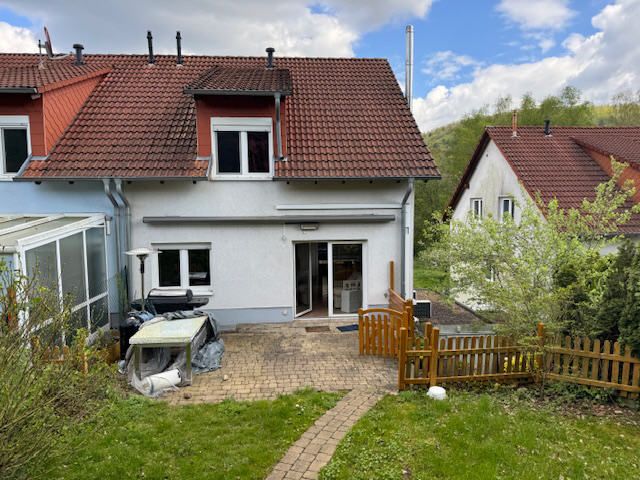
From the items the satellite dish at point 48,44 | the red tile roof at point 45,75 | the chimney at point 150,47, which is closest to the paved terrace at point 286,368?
the red tile roof at point 45,75

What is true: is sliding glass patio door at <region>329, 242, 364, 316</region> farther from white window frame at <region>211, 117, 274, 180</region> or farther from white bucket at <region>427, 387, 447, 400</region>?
white bucket at <region>427, 387, 447, 400</region>

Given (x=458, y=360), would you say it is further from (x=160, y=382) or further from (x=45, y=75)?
(x=45, y=75)

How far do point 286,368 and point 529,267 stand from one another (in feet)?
15.7

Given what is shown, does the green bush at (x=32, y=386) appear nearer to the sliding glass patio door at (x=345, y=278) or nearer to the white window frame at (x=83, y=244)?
the white window frame at (x=83, y=244)

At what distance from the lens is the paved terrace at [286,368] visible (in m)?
7.25

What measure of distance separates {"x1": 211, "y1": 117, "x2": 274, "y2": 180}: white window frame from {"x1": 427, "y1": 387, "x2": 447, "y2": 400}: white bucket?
6.49m

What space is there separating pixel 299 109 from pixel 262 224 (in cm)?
396

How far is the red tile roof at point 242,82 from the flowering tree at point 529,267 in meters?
5.60

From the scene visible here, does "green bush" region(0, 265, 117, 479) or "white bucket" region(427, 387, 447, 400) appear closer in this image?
"green bush" region(0, 265, 117, 479)

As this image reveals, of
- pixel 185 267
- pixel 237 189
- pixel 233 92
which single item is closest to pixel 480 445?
pixel 237 189

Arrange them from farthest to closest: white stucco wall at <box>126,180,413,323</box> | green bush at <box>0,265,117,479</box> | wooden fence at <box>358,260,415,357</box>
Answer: white stucco wall at <box>126,180,413,323</box> < wooden fence at <box>358,260,415,357</box> < green bush at <box>0,265,117,479</box>

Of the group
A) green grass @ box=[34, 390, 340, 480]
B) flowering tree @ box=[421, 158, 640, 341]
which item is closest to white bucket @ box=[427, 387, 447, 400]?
green grass @ box=[34, 390, 340, 480]

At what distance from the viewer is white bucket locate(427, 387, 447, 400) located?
670cm

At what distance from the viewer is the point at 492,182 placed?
58.2ft
